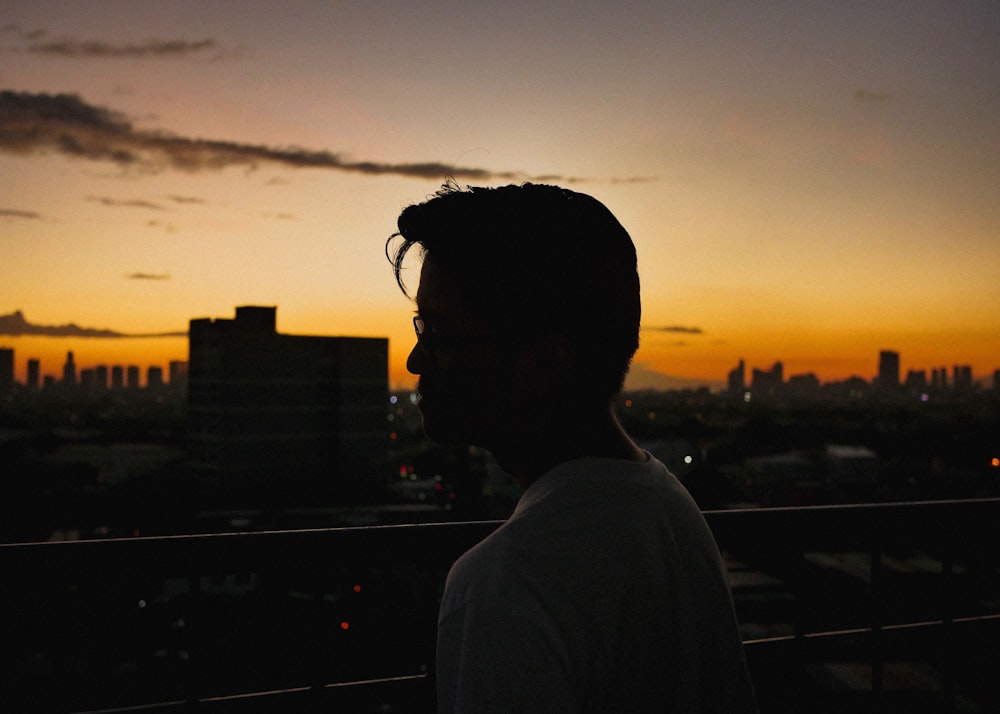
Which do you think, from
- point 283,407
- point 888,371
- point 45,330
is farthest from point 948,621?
point 888,371

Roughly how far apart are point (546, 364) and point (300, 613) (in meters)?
1.41

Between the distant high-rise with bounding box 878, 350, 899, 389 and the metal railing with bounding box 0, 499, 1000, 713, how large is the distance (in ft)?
114

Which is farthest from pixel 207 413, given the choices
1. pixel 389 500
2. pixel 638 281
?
pixel 638 281

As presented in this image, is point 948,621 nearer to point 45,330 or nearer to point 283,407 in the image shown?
point 283,407

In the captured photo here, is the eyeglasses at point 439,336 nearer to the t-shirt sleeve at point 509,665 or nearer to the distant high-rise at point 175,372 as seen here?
the t-shirt sleeve at point 509,665

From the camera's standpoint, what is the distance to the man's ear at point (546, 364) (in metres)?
0.89

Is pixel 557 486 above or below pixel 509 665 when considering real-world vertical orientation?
above

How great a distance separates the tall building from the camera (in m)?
18.8

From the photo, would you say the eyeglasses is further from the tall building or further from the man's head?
the tall building

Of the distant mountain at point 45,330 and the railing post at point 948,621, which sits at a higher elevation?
the distant mountain at point 45,330

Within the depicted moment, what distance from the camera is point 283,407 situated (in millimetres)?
20328

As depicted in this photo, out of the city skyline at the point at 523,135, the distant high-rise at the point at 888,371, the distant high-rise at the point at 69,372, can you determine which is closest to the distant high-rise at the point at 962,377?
the distant high-rise at the point at 888,371

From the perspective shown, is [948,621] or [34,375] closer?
[948,621]

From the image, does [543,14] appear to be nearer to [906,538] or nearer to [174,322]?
[906,538]
